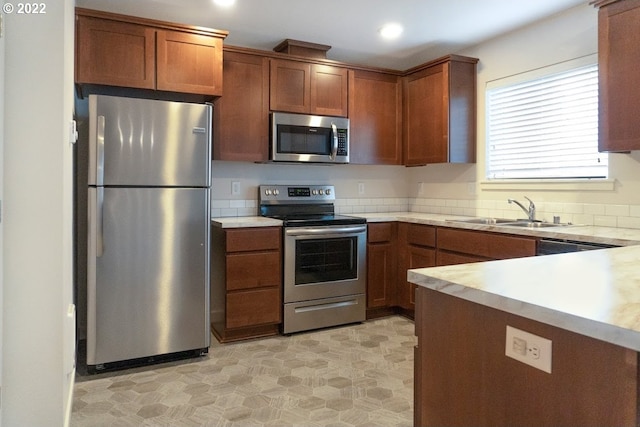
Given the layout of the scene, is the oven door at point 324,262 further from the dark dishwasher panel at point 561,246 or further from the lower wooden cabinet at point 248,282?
the dark dishwasher panel at point 561,246

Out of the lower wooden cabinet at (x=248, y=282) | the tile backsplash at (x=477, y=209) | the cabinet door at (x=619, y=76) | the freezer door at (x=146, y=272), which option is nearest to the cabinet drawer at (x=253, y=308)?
the lower wooden cabinet at (x=248, y=282)

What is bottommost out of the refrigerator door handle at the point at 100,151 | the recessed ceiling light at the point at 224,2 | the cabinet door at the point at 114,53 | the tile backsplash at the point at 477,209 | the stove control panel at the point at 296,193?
the tile backsplash at the point at 477,209

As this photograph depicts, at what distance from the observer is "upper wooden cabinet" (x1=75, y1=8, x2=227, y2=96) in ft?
9.18

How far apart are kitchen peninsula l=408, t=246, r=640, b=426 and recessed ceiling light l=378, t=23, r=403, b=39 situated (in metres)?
2.44

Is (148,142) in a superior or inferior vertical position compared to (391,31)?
inferior

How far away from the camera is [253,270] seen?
3.26 meters

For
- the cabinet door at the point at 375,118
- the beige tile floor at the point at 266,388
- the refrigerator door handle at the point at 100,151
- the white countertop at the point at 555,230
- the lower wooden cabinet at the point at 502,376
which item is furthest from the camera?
the cabinet door at the point at 375,118

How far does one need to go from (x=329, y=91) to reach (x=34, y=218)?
2.58m

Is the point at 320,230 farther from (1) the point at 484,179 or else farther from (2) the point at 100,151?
(2) the point at 100,151

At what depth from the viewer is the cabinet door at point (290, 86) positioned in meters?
3.58

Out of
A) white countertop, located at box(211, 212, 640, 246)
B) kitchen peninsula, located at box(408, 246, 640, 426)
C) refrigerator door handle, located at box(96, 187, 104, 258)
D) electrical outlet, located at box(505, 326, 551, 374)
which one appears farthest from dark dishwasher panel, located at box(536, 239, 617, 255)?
refrigerator door handle, located at box(96, 187, 104, 258)

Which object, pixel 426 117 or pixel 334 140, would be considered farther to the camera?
pixel 426 117

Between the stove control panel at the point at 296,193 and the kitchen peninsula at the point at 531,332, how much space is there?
2638 mm

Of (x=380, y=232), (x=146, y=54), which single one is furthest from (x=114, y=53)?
(x=380, y=232)
